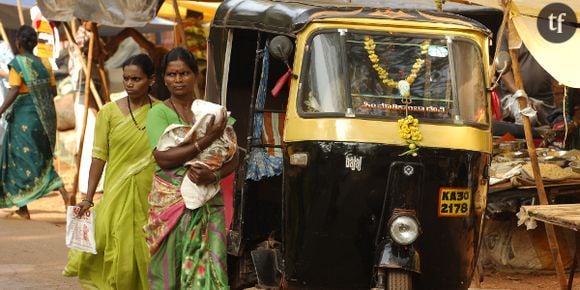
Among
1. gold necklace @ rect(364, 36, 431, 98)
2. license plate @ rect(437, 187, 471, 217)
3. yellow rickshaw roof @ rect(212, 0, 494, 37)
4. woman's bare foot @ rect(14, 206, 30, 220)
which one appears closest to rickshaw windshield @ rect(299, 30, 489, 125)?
gold necklace @ rect(364, 36, 431, 98)

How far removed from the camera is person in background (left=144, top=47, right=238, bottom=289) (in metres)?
5.95

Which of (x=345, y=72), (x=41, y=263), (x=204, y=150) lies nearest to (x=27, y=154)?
(x=41, y=263)

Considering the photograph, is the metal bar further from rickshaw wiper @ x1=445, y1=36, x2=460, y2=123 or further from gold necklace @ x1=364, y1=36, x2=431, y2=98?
rickshaw wiper @ x1=445, y1=36, x2=460, y2=123

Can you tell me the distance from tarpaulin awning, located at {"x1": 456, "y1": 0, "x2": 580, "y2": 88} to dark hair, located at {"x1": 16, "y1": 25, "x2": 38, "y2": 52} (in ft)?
18.4

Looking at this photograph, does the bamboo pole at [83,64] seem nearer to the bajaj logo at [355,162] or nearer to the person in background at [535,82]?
the person in background at [535,82]

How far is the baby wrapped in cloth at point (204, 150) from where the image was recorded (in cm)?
593

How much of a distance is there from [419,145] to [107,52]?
7999 millimetres

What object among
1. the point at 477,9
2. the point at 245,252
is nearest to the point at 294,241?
the point at 245,252

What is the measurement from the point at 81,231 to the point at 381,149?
189 centimetres

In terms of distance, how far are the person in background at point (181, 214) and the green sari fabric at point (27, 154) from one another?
20.0ft

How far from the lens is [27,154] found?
12148 millimetres

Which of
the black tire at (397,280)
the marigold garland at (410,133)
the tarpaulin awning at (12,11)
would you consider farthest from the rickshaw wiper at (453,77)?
the tarpaulin awning at (12,11)

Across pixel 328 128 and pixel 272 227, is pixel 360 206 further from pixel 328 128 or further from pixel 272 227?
pixel 272 227

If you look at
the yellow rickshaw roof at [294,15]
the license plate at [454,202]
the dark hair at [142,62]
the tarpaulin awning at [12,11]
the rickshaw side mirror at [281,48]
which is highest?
the tarpaulin awning at [12,11]
